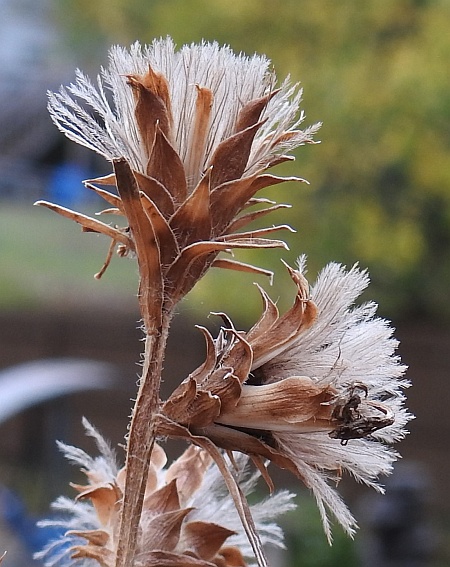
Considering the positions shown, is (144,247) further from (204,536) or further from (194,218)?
(204,536)

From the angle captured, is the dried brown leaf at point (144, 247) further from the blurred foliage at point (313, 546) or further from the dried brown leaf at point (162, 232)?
the blurred foliage at point (313, 546)

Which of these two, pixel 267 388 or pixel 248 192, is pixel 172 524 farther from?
pixel 248 192

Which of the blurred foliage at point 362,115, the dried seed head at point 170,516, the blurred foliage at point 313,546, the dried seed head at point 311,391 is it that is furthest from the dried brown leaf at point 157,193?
the blurred foliage at point 313,546

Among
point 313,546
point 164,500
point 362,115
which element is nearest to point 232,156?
point 164,500

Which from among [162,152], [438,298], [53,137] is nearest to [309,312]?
[162,152]

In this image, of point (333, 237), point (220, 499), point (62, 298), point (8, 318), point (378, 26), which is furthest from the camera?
point (62, 298)

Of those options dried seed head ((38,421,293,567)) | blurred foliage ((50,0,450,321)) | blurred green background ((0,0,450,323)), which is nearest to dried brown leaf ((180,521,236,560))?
dried seed head ((38,421,293,567))

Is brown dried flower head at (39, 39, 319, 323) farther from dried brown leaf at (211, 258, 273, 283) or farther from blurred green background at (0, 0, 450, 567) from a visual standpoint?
blurred green background at (0, 0, 450, 567)
